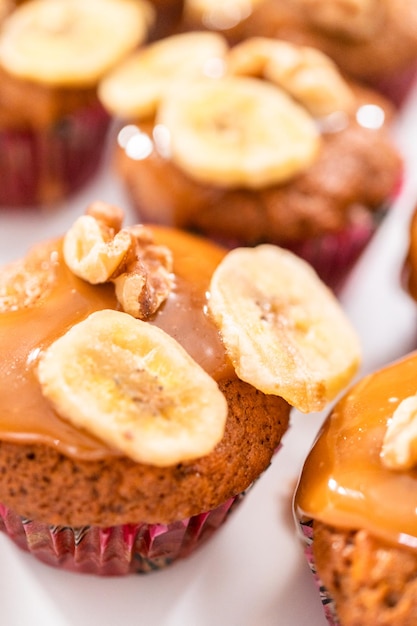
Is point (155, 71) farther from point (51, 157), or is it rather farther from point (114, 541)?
point (114, 541)

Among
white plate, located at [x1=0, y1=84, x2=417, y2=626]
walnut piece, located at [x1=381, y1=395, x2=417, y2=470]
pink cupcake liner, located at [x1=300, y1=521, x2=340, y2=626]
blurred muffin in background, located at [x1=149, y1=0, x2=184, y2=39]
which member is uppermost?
walnut piece, located at [x1=381, y1=395, x2=417, y2=470]

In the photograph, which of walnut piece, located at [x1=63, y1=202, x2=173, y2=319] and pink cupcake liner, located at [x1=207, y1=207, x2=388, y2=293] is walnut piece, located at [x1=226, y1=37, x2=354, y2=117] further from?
walnut piece, located at [x1=63, y1=202, x2=173, y2=319]

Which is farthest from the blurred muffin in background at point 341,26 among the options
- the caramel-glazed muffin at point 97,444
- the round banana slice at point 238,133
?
the caramel-glazed muffin at point 97,444

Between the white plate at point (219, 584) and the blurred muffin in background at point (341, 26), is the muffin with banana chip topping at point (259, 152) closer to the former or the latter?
the blurred muffin in background at point (341, 26)

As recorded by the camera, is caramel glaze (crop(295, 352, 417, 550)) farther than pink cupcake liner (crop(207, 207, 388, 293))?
No

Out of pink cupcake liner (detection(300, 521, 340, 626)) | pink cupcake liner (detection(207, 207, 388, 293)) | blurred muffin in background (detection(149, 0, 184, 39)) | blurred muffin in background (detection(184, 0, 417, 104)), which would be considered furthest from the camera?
blurred muffin in background (detection(149, 0, 184, 39))

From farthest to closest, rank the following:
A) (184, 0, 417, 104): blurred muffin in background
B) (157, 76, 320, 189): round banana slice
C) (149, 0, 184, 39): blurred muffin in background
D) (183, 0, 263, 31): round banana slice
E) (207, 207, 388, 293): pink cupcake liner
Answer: (149, 0, 184, 39): blurred muffin in background
(183, 0, 263, 31): round banana slice
(184, 0, 417, 104): blurred muffin in background
(207, 207, 388, 293): pink cupcake liner
(157, 76, 320, 189): round banana slice

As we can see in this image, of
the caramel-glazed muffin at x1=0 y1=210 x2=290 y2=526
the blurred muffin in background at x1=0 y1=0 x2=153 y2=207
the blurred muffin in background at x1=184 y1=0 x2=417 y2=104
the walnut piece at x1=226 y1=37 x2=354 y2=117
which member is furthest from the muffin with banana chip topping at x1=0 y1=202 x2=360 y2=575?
the blurred muffin in background at x1=184 y1=0 x2=417 y2=104
